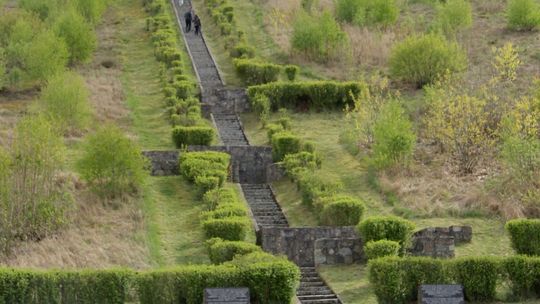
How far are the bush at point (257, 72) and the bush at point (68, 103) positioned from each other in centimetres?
1053

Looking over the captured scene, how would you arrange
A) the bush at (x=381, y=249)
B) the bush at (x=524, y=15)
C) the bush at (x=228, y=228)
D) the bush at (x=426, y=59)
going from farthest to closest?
the bush at (x=524, y=15), the bush at (x=426, y=59), the bush at (x=228, y=228), the bush at (x=381, y=249)

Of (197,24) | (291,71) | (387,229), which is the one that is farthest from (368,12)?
(387,229)

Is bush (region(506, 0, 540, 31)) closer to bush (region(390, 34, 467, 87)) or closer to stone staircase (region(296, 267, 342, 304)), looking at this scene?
bush (region(390, 34, 467, 87))

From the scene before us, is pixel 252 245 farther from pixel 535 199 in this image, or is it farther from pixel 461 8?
pixel 461 8

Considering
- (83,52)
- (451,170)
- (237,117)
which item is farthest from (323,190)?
(83,52)

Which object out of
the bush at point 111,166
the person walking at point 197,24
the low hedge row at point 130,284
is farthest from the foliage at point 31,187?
the person walking at point 197,24

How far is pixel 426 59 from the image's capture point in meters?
60.6

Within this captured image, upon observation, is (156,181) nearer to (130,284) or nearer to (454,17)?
(130,284)

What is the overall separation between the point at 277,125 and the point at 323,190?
1016 cm

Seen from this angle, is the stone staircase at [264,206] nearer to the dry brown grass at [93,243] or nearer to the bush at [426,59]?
the dry brown grass at [93,243]

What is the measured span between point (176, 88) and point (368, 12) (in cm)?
1868

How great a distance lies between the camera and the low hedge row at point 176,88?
51750mm

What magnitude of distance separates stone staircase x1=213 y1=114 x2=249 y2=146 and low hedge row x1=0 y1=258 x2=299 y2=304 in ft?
70.6

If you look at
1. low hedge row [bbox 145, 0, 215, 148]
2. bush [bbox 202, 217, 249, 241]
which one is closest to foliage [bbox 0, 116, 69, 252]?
bush [bbox 202, 217, 249, 241]
